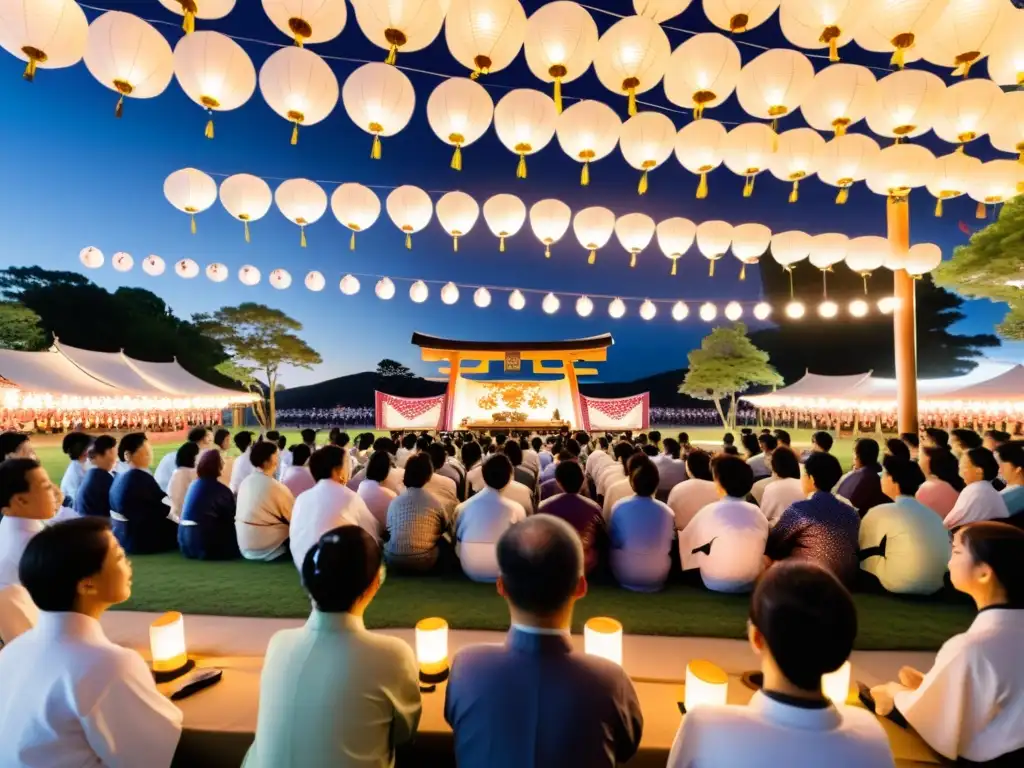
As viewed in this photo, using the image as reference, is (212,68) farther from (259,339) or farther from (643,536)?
(259,339)

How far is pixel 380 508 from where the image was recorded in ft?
16.8

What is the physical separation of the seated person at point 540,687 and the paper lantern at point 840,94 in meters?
6.12

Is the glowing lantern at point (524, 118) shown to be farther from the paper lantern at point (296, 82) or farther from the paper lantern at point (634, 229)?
the paper lantern at point (634, 229)

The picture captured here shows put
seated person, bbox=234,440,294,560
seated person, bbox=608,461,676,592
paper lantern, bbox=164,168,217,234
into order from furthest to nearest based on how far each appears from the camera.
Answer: paper lantern, bbox=164,168,217,234, seated person, bbox=234,440,294,560, seated person, bbox=608,461,676,592

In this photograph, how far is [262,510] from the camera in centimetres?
480

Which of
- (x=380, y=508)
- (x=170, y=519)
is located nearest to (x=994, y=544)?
(x=380, y=508)

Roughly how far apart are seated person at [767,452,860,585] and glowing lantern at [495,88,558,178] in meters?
4.14

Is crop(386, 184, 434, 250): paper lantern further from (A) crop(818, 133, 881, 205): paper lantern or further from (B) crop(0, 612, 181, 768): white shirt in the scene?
(B) crop(0, 612, 181, 768): white shirt

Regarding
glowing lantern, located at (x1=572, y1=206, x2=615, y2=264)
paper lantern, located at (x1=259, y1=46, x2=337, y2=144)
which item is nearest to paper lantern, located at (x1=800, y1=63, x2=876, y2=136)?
glowing lantern, located at (x1=572, y1=206, x2=615, y2=264)

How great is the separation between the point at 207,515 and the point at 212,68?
431 centimetres

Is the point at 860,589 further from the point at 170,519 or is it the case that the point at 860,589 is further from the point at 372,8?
the point at 170,519

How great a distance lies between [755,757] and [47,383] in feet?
64.3

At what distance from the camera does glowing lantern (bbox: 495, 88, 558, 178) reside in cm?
548

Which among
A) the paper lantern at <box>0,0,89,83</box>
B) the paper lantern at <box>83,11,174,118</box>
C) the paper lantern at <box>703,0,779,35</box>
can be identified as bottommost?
the paper lantern at <box>0,0,89,83</box>
